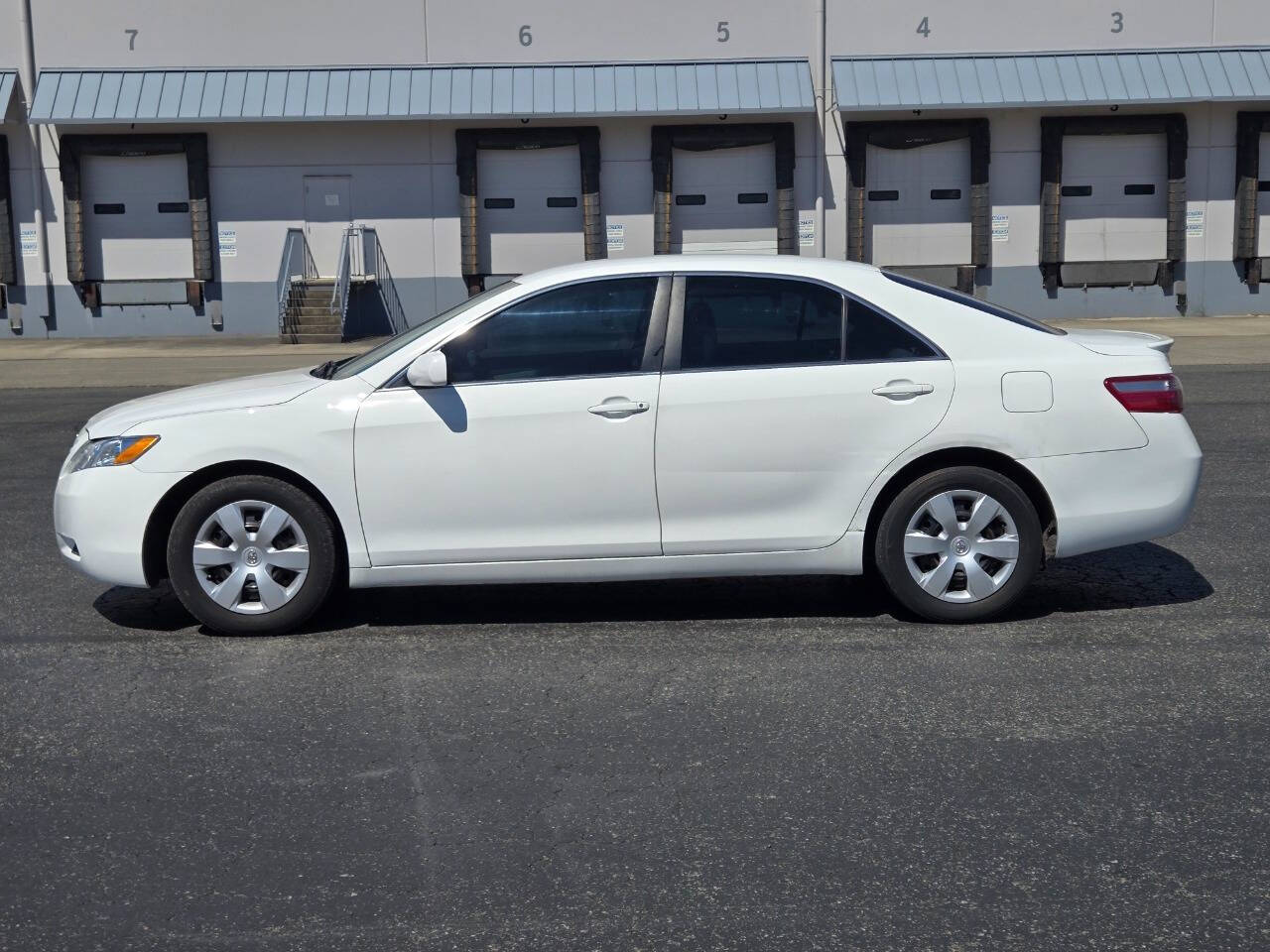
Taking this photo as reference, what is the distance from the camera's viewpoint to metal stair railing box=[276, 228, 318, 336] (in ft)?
86.5

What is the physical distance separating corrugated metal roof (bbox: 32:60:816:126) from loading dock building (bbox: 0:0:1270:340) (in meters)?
0.05

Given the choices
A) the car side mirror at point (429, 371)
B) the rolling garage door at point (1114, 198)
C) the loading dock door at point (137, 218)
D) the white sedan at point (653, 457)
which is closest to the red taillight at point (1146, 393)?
the white sedan at point (653, 457)

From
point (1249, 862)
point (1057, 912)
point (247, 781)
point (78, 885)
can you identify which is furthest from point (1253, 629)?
point (78, 885)

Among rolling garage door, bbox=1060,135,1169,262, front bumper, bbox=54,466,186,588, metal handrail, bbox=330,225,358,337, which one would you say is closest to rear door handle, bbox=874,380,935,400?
front bumper, bbox=54,466,186,588

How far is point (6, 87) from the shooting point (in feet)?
88.4

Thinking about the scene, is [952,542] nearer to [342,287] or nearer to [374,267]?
[342,287]

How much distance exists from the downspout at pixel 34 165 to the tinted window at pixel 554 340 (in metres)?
22.7

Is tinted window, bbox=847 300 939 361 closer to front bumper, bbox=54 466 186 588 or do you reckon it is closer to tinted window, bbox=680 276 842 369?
tinted window, bbox=680 276 842 369

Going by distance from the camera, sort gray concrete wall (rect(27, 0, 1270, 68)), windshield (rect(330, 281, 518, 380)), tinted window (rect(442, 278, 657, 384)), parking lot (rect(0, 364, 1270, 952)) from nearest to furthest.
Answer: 1. parking lot (rect(0, 364, 1270, 952))
2. tinted window (rect(442, 278, 657, 384))
3. windshield (rect(330, 281, 518, 380))
4. gray concrete wall (rect(27, 0, 1270, 68))

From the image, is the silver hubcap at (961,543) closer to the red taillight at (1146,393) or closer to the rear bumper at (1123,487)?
the rear bumper at (1123,487)

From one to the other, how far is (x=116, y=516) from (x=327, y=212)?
72.5 ft

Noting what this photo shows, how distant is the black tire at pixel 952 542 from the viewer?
6734mm

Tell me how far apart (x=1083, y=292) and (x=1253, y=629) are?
897 inches

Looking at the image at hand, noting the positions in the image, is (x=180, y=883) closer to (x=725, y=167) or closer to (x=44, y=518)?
(x=44, y=518)
